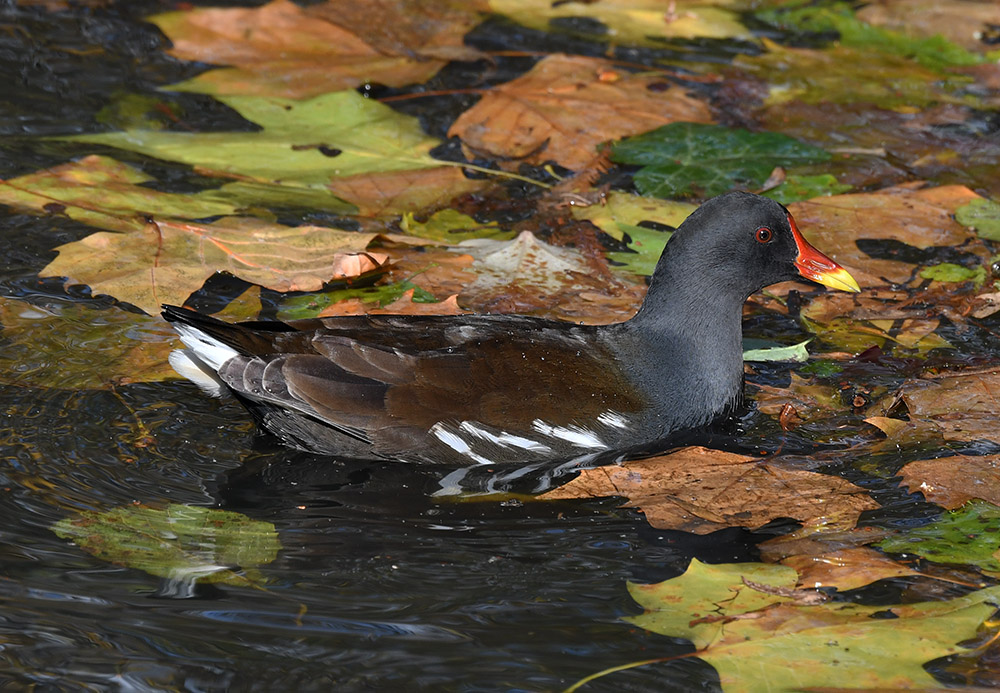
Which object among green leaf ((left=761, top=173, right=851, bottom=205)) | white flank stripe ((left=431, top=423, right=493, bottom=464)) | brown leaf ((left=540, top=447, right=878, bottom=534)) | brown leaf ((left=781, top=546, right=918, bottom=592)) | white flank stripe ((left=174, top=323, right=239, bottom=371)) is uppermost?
green leaf ((left=761, top=173, right=851, bottom=205))

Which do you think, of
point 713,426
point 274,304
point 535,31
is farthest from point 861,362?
point 535,31

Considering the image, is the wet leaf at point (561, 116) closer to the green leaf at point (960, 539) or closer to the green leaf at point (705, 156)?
the green leaf at point (705, 156)

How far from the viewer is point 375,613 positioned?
306cm

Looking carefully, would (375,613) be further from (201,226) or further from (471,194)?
(471,194)

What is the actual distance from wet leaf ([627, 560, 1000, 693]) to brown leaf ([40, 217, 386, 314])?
194 cm

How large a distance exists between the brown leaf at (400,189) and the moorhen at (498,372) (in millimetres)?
1336

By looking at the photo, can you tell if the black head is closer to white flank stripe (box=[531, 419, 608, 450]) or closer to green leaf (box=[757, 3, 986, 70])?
white flank stripe (box=[531, 419, 608, 450])

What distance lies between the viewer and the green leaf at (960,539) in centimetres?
329

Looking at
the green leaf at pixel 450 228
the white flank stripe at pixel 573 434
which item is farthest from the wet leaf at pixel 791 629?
the green leaf at pixel 450 228

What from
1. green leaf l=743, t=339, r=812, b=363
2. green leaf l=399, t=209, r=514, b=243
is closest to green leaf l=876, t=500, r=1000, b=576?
green leaf l=743, t=339, r=812, b=363

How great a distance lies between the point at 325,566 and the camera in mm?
3285

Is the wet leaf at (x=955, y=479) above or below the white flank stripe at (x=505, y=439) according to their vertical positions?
above

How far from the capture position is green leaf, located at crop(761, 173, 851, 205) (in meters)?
5.48

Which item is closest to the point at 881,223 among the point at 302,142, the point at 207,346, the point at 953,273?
the point at 953,273
